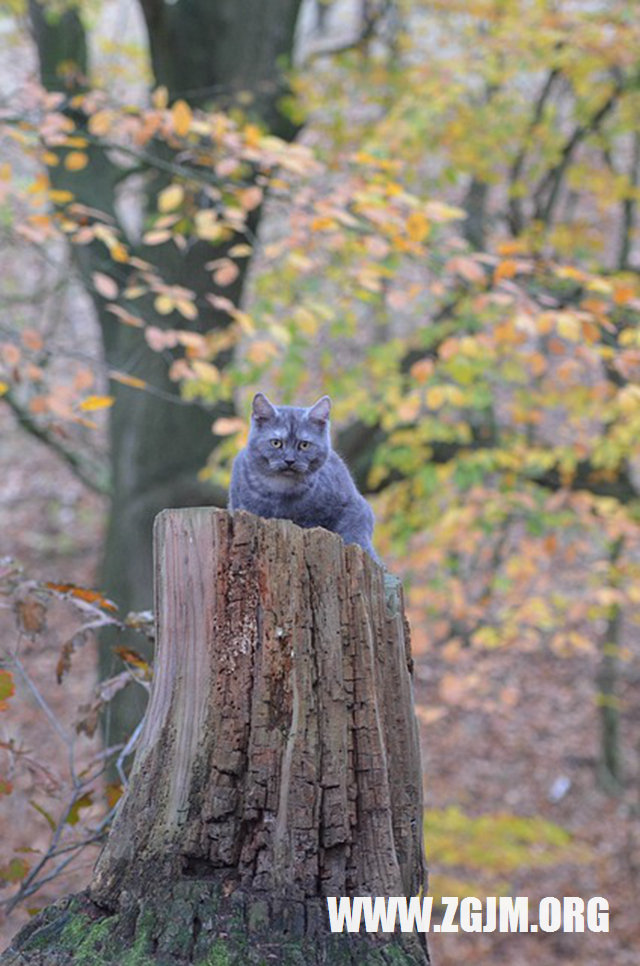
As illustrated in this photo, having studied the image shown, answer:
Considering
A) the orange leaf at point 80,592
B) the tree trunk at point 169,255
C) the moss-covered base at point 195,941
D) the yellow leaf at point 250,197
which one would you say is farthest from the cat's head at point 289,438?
the tree trunk at point 169,255

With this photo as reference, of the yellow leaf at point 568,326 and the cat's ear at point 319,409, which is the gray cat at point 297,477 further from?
the yellow leaf at point 568,326

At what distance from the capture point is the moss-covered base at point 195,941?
279 centimetres

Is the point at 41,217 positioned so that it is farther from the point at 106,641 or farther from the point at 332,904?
the point at 332,904

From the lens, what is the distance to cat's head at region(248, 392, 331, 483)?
4.18m

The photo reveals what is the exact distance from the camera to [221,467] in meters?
9.64

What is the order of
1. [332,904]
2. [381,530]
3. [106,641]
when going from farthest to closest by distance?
[381,530] < [106,641] < [332,904]

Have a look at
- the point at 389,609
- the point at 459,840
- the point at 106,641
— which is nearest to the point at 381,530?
the point at 106,641

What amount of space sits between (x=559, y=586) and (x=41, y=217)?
13.2 m

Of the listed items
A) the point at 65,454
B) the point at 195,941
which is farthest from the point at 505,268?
the point at 65,454

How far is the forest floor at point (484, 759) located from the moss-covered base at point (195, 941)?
228 inches

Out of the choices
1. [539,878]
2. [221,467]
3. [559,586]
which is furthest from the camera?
[559,586]

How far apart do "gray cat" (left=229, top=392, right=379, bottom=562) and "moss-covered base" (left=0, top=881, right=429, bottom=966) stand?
1.60m

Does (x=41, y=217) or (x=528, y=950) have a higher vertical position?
(x=41, y=217)

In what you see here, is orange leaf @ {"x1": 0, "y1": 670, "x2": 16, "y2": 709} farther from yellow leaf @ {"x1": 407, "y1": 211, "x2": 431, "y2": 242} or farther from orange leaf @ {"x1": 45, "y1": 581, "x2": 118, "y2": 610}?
yellow leaf @ {"x1": 407, "y1": 211, "x2": 431, "y2": 242}
